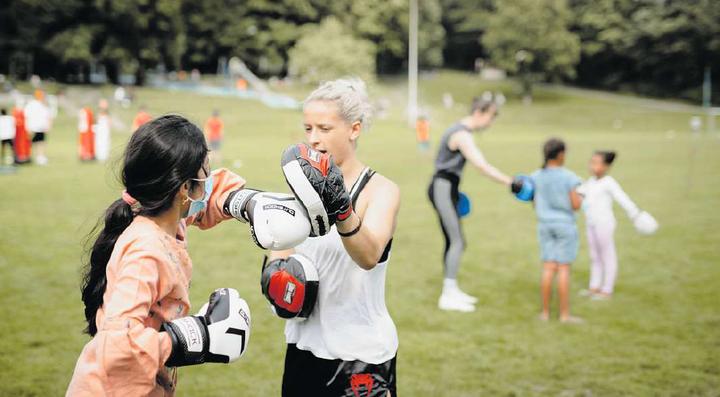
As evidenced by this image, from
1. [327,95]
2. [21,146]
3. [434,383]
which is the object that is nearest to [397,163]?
[21,146]

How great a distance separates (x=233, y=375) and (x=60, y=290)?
3.06 m

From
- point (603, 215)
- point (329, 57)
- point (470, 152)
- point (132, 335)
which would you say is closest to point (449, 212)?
point (470, 152)

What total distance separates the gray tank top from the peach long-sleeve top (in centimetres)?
478

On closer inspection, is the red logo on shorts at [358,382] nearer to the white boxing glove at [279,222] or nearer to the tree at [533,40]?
the white boxing glove at [279,222]

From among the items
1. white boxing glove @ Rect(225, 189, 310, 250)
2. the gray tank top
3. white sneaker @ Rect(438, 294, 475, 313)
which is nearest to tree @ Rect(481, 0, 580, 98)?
the gray tank top

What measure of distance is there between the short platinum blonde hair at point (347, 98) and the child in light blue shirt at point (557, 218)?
385 cm

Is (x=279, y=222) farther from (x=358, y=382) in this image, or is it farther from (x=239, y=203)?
(x=358, y=382)

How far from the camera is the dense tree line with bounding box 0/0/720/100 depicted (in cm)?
4684

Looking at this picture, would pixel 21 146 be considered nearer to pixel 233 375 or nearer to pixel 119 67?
pixel 233 375

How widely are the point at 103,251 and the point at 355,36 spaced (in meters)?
60.2

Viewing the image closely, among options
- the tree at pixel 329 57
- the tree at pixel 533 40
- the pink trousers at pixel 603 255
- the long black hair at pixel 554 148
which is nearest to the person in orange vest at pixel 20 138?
the long black hair at pixel 554 148

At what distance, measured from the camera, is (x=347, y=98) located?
291cm

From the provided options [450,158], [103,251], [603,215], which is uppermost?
[450,158]

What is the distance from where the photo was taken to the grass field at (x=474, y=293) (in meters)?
5.02
